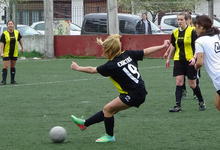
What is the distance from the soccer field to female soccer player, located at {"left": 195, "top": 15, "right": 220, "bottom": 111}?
2.99 ft

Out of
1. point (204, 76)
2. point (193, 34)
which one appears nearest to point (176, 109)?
point (193, 34)

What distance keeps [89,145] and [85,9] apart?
2566 cm

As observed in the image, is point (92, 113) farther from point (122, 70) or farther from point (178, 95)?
point (122, 70)

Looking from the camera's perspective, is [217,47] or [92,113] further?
[92,113]

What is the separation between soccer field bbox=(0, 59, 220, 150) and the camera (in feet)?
29.4

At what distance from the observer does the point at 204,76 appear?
19797 mm

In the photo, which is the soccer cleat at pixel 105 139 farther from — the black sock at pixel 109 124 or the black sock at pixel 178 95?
the black sock at pixel 178 95

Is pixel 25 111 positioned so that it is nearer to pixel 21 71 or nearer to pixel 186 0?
pixel 21 71

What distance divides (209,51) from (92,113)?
3789mm

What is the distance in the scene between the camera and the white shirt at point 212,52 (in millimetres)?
8672

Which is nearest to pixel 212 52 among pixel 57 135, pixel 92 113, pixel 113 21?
pixel 57 135

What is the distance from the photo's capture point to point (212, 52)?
8.70m

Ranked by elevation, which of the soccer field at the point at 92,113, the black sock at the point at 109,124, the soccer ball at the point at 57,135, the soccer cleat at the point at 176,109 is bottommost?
the soccer field at the point at 92,113

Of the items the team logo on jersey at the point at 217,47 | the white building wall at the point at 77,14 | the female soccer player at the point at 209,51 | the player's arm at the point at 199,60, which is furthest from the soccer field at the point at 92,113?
the white building wall at the point at 77,14
